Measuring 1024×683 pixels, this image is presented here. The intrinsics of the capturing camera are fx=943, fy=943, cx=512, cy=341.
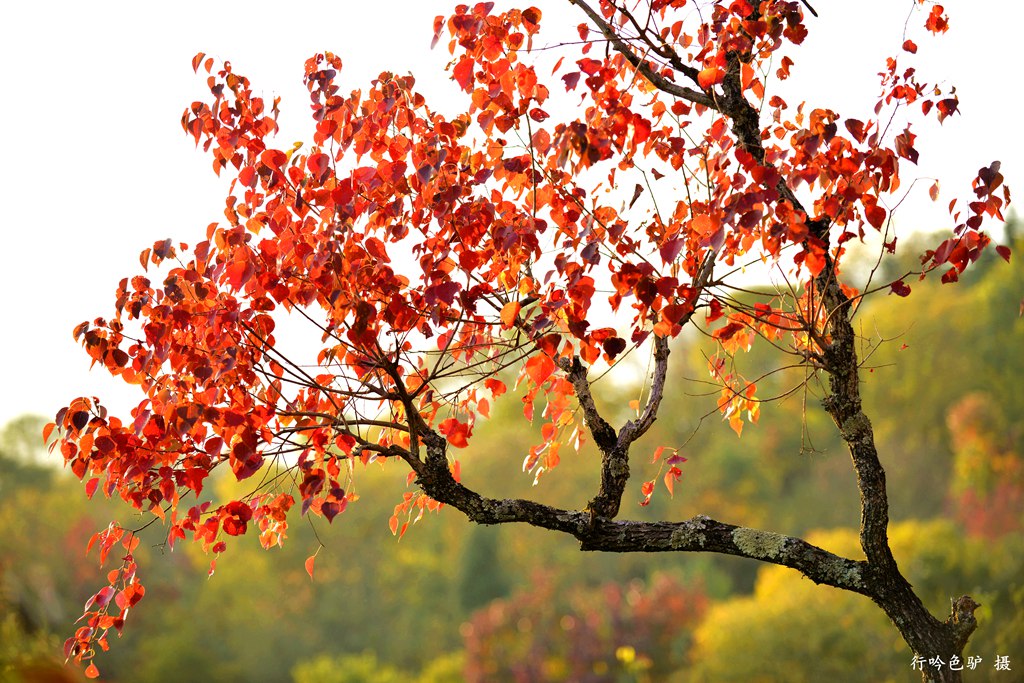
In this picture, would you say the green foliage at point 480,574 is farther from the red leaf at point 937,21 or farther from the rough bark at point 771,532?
the red leaf at point 937,21

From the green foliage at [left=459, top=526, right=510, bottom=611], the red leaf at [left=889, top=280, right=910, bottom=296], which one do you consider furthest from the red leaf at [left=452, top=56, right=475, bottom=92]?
the green foliage at [left=459, top=526, right=510, bottom=611]

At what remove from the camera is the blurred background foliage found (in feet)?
40.5

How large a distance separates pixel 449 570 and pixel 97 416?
19.4 meters

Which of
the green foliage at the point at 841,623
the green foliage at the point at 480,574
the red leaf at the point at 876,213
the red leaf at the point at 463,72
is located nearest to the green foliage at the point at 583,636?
the green foliage at the point at 841,623

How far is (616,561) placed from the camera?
19.7 m

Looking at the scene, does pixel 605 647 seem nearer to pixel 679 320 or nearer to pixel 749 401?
pixel 749 401

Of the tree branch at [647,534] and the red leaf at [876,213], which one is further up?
the red leaf at [876,213]

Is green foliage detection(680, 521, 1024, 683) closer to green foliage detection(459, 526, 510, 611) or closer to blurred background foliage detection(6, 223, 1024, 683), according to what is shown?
blurred background foliage detection(6, 223, 1024, 683)

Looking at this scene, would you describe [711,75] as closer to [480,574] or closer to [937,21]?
[937,21]

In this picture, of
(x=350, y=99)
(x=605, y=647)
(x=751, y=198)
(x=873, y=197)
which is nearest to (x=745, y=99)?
(x=873, y=197)

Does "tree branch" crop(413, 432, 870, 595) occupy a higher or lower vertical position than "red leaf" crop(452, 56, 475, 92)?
lower

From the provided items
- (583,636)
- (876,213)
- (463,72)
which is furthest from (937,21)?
(583,636)

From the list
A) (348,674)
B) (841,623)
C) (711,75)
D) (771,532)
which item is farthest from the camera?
(348,674)

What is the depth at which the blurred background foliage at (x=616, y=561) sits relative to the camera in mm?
12352
